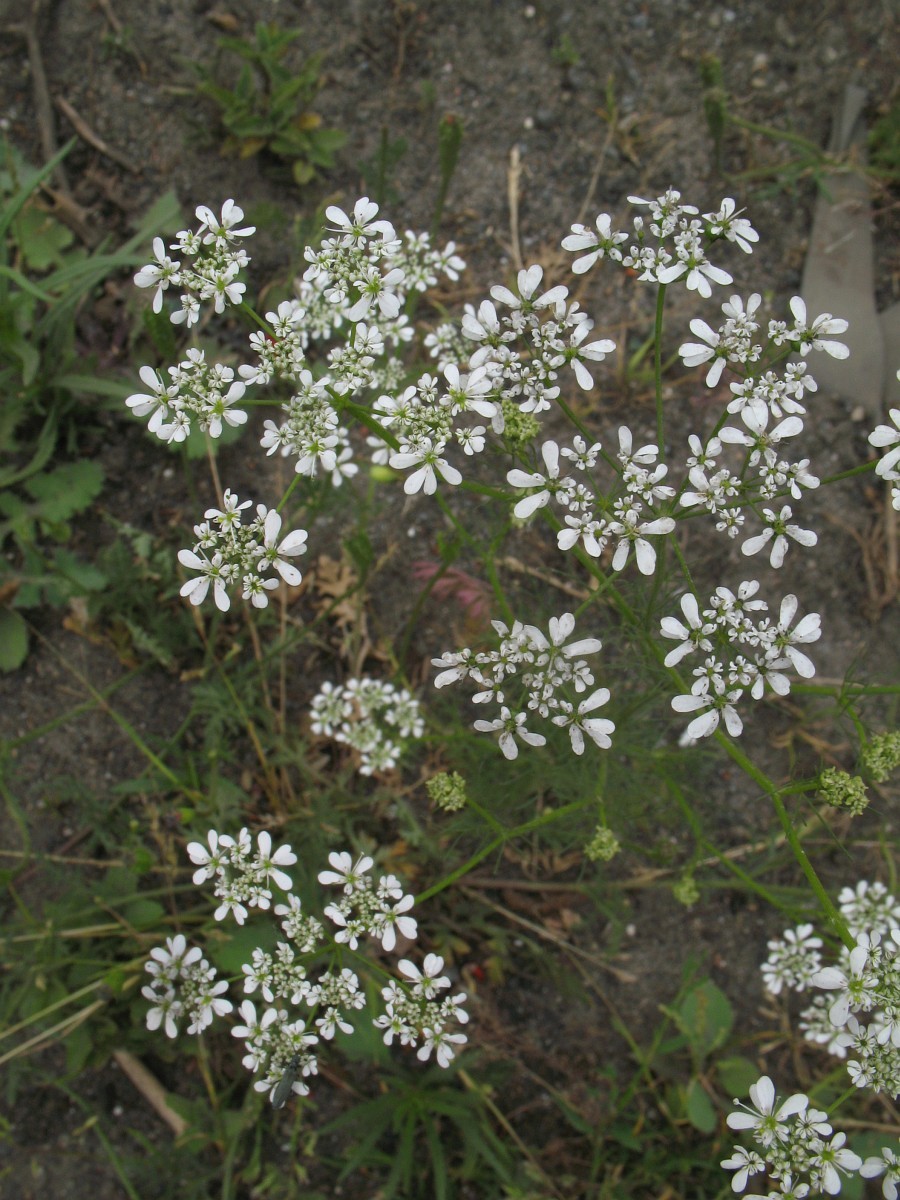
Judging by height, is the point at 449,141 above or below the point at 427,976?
above

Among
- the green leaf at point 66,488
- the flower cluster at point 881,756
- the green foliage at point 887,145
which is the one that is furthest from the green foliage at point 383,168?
the flower cluster at point 881,756

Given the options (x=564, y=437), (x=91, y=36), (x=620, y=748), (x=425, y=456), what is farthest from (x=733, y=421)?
(x=91, y=36)

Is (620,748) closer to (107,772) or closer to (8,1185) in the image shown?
(107,772)

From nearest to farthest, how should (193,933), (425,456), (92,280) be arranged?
(425,456) < (193,933) < (92,280)

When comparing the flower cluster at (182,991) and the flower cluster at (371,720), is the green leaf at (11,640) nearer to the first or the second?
the flower cluster at (371,720)

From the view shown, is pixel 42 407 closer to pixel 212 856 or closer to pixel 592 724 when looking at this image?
pixel 212 856

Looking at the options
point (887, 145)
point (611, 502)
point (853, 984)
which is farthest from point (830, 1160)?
point (887, 145)

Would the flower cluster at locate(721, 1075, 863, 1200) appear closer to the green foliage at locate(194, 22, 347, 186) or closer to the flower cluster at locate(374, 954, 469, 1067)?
the flower cluster at locate(374, 954, 469, 1067)
